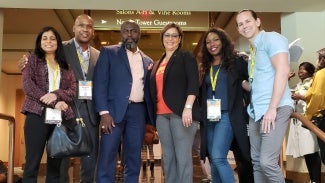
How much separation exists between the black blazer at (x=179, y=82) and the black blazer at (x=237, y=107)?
0.15 m

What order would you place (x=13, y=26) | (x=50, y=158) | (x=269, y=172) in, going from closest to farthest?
(x=269, y=172) → (x=50, y=158) → (x=13, y=26)

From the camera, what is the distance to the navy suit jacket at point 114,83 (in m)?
3.23

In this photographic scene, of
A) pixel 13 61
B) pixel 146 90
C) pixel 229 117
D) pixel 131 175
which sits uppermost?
pixel 13 61

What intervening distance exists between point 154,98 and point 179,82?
0.85 feet

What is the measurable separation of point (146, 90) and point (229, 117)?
76 cm

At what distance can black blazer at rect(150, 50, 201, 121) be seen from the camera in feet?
10.3

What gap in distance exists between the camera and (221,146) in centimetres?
313

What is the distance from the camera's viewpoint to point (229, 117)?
125 inches

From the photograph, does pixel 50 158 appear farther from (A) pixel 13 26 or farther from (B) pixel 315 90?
(A) pixel 13 26

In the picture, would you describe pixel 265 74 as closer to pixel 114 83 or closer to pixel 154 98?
pixel 154 98

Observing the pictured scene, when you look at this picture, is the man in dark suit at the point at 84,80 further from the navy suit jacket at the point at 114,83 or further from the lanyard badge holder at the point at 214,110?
the lanyard badge holder at the point at 214,110

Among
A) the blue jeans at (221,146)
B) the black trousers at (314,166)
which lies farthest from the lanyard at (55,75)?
the black trousers at (314,166)

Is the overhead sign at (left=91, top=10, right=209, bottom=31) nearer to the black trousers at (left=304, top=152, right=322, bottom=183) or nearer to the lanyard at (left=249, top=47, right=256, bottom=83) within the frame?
the black trousers at (left=304, top=152, right=322, bottom=183)

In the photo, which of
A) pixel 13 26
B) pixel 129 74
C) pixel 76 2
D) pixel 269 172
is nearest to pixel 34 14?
pixel 13 26
